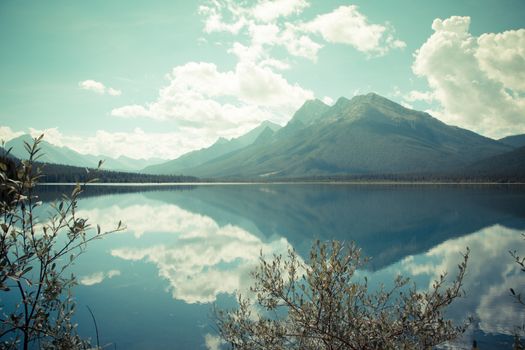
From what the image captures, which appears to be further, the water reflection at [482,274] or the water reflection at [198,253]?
the water reflection at [198,253]

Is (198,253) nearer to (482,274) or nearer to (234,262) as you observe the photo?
(234,262)

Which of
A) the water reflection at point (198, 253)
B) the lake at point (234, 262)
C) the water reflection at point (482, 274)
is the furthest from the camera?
the water reflection at point (198, 253)

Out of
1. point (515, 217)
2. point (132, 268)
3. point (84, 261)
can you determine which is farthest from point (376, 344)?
point (515, 217)

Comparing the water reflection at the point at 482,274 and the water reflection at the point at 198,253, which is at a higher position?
the water reflection at the point at 482,274

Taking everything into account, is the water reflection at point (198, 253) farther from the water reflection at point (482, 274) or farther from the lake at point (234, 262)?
the water reflection at point (482, 274)

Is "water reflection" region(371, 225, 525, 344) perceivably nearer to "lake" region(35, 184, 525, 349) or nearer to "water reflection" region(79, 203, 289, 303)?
"lake" region(35, 184, 525, 349)

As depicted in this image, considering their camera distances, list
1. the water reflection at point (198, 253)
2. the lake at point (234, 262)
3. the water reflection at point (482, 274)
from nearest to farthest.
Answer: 1. the lake at point (234, 262)
2. the water reflection at point (482, 274)
3. the water reflection at point (198, 253)

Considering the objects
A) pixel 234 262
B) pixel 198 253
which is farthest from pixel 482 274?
pixel 198 253

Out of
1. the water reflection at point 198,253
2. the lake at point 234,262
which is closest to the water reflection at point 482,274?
the lake at point 234,262

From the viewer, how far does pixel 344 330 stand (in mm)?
8648

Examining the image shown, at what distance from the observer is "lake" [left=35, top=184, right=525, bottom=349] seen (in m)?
22.5

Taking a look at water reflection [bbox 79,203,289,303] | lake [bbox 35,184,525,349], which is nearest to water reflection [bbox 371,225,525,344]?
lake [bbox 35,184,525,349]

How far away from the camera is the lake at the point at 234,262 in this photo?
22.5 metres

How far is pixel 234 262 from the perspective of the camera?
42.3m
